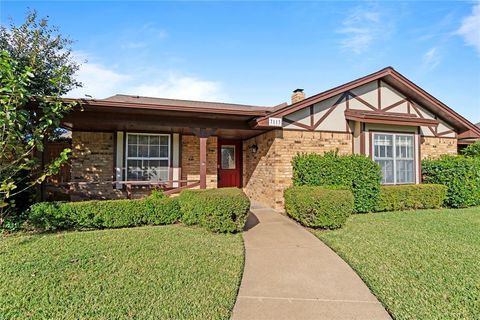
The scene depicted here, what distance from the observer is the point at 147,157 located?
9.09 m

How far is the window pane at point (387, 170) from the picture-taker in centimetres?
903

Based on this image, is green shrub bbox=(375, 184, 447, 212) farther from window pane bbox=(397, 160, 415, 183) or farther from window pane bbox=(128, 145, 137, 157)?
window pane bbox=(128, 145, 137, 157)

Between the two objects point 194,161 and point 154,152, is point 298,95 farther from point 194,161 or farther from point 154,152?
point 154,152

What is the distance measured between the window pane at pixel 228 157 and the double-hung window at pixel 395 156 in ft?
18.4

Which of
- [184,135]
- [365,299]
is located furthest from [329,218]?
[184,135]

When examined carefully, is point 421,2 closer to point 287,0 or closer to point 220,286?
point 287,0

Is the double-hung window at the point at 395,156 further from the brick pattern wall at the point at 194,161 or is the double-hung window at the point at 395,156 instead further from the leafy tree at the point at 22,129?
the leafy tree at the point at 22,129

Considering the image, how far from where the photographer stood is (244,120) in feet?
26.1

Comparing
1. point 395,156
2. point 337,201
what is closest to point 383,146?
point 395,156

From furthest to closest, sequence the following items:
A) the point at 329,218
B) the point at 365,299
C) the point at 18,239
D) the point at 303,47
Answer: the point at 303,47, the point at 329,218, the point at 18,239, the point at 365,299

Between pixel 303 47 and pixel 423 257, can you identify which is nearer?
pixel 423 257

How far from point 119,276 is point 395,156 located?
31.4 feet

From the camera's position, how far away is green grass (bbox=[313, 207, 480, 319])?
288 centimetres

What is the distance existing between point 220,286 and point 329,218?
3.44 m
